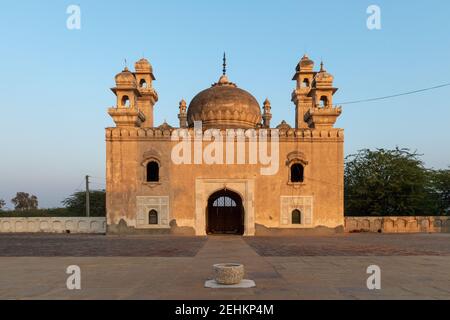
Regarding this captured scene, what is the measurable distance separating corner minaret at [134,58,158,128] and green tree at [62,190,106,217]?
17.2 meters

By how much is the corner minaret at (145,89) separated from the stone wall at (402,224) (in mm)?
14264

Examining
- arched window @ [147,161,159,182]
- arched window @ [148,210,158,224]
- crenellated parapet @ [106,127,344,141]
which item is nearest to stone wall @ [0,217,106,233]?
arched window @ [148,210,158,224]

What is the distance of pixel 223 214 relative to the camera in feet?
83.5

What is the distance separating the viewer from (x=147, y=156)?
870 inches

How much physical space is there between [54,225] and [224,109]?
12.6m

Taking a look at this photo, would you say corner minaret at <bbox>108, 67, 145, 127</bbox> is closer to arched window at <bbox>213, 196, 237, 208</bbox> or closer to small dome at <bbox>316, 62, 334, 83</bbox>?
arched window at <bbox>213, 196, 237, 208</bbox>

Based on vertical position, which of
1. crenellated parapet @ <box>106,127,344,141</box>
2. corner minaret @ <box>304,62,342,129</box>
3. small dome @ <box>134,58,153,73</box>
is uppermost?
small dome @ <box>134,58,153,73</box>

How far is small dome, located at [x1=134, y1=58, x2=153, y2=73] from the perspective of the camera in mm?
26969

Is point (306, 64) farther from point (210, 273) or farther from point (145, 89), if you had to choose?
point (210, 273)

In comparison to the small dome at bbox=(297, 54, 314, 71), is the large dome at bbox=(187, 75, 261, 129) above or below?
below

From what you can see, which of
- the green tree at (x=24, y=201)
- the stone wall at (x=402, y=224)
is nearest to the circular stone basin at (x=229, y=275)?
the stone wall at (x=402, y=224)

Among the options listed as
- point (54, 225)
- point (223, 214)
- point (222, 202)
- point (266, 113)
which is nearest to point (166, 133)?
point (222, 202)
